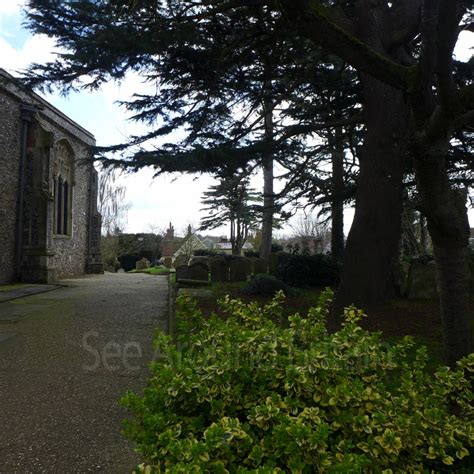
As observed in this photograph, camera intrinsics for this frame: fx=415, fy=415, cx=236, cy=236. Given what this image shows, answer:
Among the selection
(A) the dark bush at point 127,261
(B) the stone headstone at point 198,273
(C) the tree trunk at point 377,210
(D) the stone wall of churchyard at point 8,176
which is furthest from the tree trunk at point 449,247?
(A) the dark bush at point 127,261

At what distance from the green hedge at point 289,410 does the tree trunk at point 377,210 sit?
4.76 m

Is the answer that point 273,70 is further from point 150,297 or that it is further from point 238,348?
point 238,348

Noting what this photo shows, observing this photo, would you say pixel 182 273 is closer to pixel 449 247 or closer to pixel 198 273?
pixel 198 273

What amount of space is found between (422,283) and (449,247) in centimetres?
556

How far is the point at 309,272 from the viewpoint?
10797 millimetres

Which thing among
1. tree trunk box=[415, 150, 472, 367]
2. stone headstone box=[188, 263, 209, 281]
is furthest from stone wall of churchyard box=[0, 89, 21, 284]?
tree trunk box=[415, 150, 472, 367]

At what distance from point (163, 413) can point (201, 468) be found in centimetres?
50

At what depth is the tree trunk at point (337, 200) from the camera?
10.7 m

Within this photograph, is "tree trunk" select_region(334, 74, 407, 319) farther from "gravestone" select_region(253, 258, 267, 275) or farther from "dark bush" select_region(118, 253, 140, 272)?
"dark bush" select_region(118, 253, 140, 272)

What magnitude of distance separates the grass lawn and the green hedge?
302cm

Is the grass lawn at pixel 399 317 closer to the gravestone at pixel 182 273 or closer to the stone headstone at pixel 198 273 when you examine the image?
the stone headstone at pixel 198 273

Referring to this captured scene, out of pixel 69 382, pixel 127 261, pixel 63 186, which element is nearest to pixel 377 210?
pixel 69 382

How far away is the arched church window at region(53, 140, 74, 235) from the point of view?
1778 centimetres

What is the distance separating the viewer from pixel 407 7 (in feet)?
25.6
